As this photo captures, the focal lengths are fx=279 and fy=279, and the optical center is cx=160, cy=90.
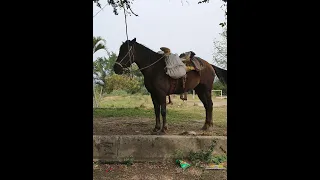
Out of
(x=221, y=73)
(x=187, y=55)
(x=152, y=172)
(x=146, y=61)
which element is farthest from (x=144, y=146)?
(x=221, y=73)

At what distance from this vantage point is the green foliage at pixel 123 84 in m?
4.37

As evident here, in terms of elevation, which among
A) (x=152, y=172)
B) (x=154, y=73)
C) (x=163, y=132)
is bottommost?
(x=152, y=172)

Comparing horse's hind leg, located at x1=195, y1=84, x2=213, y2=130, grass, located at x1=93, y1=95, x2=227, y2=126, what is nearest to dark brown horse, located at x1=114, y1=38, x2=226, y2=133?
horse's hind leg, located at x1=195, y1=84, x2=213, y2=130

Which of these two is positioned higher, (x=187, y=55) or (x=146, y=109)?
(x=187, y=55)

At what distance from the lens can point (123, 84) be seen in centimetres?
443

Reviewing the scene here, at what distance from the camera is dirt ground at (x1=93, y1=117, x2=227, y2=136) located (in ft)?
13.1

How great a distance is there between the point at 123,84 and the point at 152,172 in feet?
5.29

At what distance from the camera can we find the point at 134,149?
3.53m

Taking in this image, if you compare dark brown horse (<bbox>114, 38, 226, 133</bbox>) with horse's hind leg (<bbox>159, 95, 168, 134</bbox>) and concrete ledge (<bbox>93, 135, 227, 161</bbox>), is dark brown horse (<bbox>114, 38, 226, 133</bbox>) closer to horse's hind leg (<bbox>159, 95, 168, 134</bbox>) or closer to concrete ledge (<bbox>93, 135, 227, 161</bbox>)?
horse's hind leg (<bbox>159, 95, 168, 134</bbox>)

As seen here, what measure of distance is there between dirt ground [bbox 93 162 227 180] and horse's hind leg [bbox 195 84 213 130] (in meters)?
0.88

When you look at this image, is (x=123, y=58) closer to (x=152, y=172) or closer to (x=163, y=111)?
(x=163, y=111)

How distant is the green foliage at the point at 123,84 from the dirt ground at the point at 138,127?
540 millimetres
